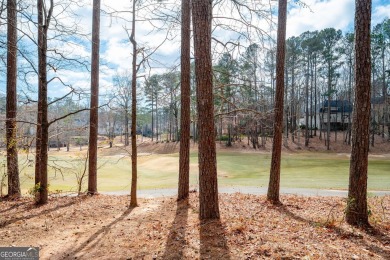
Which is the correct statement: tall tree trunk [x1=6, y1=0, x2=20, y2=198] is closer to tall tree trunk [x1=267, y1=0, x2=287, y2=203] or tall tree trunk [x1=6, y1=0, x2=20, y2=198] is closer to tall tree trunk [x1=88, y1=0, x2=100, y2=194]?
tall tree trunk [x1=88, y1=0, x2=100, y2=194]

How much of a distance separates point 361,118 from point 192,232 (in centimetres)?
362

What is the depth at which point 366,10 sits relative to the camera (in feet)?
14.6

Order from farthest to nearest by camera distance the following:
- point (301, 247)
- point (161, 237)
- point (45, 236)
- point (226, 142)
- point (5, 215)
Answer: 1. point (226, 142)
2. point (5, 215)
3. point (45, 236)
4. point (161, 237)
5. point (301, 247)

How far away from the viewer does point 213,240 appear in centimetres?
401

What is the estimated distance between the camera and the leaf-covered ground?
3.60 metres

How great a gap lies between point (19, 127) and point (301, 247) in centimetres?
796

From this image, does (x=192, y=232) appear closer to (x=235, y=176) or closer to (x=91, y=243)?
(x=91, y=243)

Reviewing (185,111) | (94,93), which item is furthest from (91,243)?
(94,93)

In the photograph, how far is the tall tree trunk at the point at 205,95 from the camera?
4.68 meters

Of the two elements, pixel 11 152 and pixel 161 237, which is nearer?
pixel 161 237

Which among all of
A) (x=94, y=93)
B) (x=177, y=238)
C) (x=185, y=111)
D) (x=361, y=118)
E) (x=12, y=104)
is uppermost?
(x=94, y=93)

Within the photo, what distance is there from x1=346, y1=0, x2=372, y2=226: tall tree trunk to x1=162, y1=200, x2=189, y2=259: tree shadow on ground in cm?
306

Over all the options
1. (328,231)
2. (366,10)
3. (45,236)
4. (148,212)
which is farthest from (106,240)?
(366,10)

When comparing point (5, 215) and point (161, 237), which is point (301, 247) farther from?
point (5, 215)
